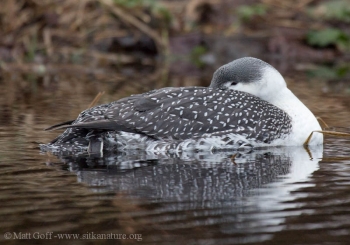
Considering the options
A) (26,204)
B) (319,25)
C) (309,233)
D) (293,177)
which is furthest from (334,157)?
(319,25)

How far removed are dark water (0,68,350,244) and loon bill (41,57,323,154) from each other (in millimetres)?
165

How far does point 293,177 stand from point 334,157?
3.25 ft

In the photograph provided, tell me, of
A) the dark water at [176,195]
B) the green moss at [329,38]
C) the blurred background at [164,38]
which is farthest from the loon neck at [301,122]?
the green moss at [329,38]

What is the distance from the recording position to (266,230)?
4.04 meters

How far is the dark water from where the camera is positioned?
13.1ft

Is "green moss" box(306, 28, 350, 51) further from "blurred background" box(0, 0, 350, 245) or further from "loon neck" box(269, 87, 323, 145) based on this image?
"loon neck" box(269, 87, 323, 145)

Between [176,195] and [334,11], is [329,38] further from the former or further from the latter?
[176,195]

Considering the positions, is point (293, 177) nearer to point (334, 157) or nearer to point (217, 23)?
point (334, 157)

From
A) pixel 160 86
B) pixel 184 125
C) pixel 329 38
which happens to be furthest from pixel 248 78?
pixel 329 38

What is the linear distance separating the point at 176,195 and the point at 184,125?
190cm

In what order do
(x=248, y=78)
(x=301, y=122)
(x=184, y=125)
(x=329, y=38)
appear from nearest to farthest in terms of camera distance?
(x=184, y=125), (x=301, y=122), (x=248, y=78), (x=329, y=38)

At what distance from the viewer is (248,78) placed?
7.24 m

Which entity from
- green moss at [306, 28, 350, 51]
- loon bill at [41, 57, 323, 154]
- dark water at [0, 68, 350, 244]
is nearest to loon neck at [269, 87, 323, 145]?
loon bill at [41, 57, 323, 154]

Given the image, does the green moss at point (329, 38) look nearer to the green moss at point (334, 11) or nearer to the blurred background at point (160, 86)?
the blurred background at point (160, 86)
